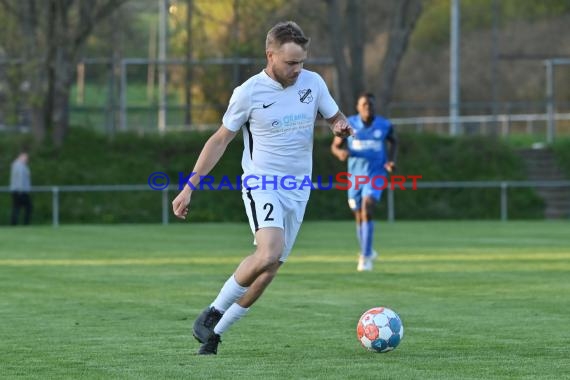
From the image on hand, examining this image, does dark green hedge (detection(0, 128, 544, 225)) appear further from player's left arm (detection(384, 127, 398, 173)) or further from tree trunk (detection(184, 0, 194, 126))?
player's left arm (detection(384, 127, 398, 173))

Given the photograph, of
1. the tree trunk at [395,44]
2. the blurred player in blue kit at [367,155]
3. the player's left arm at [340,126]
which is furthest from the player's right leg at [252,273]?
the tree trunk at [395,44]

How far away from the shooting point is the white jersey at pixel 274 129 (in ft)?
29.3

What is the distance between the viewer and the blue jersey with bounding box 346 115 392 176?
57.2ft

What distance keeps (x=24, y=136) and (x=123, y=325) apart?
1039 inches

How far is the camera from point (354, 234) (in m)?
26.9

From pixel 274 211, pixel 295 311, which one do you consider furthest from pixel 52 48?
pixel 274 211

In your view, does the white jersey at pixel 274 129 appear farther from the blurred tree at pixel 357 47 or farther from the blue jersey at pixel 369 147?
the blurred tree at pixel 357 47

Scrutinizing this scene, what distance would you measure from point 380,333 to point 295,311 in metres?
2.99

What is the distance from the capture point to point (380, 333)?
29.4 ft

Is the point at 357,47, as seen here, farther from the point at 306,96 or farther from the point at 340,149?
the point at 306,96

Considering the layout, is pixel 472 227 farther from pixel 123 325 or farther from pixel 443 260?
pixel 123 325

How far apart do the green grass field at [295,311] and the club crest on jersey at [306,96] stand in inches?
64.4

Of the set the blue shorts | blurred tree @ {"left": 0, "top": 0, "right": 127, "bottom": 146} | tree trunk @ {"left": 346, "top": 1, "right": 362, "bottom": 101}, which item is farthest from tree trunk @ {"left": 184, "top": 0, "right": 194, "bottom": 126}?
the blue shorts

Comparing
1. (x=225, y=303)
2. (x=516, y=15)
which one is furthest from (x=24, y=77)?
(x=225, y=303)
